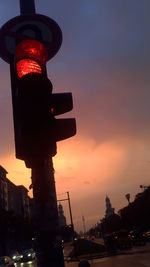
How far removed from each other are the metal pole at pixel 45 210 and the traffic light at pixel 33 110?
139 mm

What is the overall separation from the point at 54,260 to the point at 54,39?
2.54m

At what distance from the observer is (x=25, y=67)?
3.02 meters

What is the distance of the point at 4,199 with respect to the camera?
225 ft

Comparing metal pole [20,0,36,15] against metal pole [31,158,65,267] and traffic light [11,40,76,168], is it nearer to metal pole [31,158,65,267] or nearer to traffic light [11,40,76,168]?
traffic light [11,40,76,168]

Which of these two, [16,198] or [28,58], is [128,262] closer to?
[28,58]

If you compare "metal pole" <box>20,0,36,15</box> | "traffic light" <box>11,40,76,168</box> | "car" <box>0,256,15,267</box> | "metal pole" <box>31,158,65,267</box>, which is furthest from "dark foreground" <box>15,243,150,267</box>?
"metal pole" <box>20,0,36,15</box>

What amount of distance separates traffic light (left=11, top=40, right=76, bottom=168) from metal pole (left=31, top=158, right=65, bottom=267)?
0.14 m

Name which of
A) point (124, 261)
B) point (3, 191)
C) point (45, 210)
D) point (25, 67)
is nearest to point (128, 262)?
point (124, 261)

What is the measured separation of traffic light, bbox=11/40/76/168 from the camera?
2.79m

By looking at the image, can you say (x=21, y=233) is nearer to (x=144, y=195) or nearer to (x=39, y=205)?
(x=144, y=195)

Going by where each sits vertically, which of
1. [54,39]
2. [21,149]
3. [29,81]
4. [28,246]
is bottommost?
[28,246]

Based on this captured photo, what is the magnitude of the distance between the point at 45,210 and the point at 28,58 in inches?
59.6

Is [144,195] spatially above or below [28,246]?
above

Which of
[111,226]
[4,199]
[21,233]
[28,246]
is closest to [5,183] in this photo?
[4,199]
